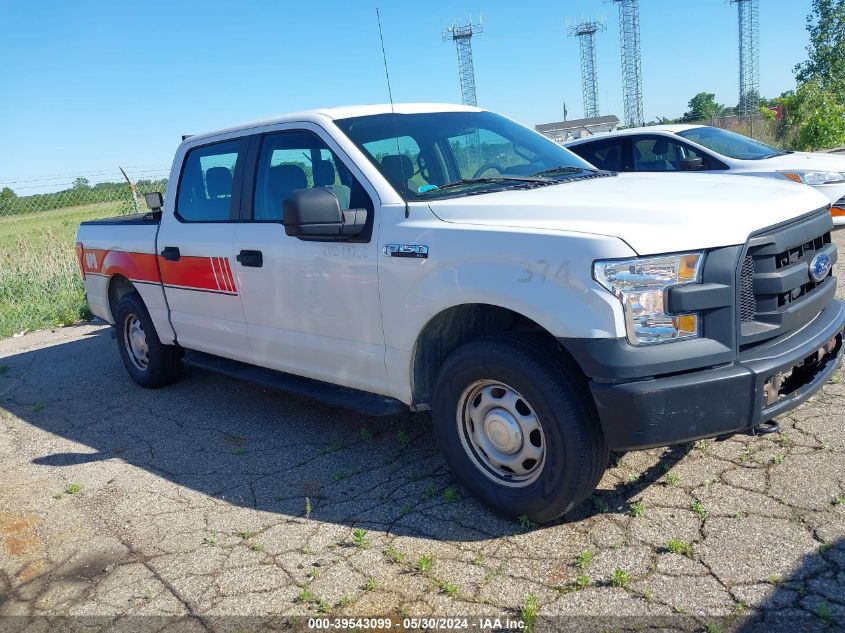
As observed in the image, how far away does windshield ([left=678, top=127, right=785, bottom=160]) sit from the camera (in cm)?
917

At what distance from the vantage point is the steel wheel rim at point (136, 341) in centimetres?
633

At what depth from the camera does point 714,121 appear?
26125 millimetres

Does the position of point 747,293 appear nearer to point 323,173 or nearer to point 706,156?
point 323,173

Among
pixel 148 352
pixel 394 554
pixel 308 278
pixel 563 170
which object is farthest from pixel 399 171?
pixel 148 352

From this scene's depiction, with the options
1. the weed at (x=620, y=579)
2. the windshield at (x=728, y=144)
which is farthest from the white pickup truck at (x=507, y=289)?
the windshield at (x=728, y=144)

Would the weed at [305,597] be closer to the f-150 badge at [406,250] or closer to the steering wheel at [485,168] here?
the f-150 badge at [406,250]

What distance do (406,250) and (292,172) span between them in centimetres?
132

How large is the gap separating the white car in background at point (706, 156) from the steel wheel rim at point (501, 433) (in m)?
5.88

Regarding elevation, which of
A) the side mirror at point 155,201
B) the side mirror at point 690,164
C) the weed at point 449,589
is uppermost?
the side mirror at point 155,201

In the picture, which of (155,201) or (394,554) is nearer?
(394,554)

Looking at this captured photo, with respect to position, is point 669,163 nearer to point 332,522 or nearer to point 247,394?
point 247,394

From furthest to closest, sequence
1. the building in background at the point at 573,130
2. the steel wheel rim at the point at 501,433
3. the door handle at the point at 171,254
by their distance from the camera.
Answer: the building in background at the point at 573,130
the door handle at the point at 171,254
the steel wheel rim at the point at 501,433

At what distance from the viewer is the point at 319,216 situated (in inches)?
146

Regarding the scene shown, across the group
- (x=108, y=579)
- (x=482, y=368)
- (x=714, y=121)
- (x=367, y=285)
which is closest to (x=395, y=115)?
(x=367, y=285)
